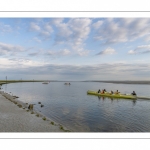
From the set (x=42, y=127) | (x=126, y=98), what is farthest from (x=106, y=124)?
(x=126, y=98)
